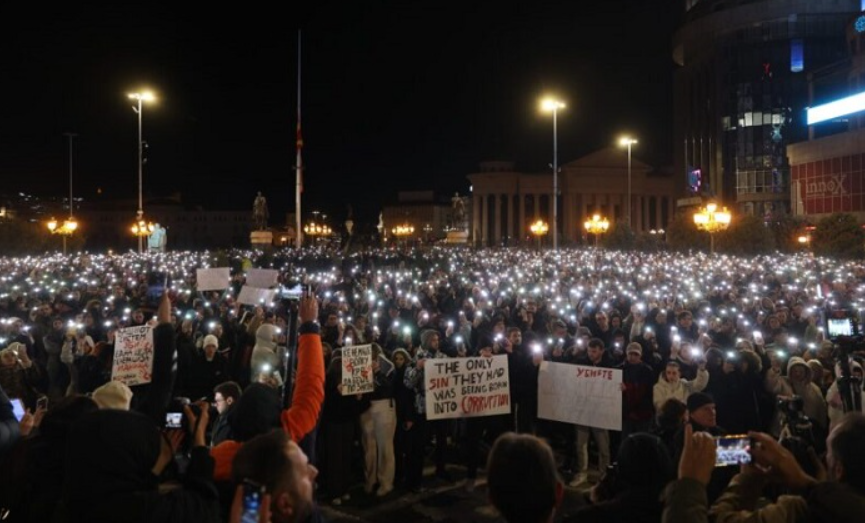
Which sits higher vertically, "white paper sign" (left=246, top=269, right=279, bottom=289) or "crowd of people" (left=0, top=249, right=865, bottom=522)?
"white paper sign" (left=246, top=269, right=279, bottom=289)

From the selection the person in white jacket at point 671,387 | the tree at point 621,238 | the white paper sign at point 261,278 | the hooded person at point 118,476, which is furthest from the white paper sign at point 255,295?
the tree at point 621,238

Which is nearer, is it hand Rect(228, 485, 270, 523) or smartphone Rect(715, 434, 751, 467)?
hand Rect(228, 485, 270, 523)

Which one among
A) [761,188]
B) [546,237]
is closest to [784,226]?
[761,188]

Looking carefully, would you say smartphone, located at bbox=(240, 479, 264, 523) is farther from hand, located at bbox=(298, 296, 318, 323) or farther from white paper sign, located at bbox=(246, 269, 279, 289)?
white paper sign, located at bbox=(246, 269, 279, 289)

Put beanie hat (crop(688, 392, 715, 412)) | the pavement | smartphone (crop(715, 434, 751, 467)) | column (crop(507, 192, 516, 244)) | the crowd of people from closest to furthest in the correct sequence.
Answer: the crowd of people
smartphone (crop(715, 434, 751, 467))
beanie hat (crop(688, 392, 715, 412))
the pavement
column (crop(507, 192, 516, 244))

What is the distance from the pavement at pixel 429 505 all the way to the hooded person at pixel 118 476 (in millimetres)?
4950

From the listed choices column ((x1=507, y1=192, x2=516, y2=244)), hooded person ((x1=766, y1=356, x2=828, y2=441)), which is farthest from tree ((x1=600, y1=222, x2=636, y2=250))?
column ((x1=507, y1=192, x2=516, y2=244))

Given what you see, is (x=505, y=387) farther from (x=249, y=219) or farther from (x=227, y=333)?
(x=249, y=219)

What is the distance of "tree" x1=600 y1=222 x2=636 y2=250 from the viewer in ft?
159

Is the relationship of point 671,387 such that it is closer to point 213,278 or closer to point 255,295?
point 255,295

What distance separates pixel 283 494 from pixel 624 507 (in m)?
1.53

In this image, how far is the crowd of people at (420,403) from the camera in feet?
9.07

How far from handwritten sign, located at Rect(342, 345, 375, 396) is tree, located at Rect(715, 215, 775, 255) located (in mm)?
31694

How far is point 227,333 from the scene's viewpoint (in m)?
12.2
